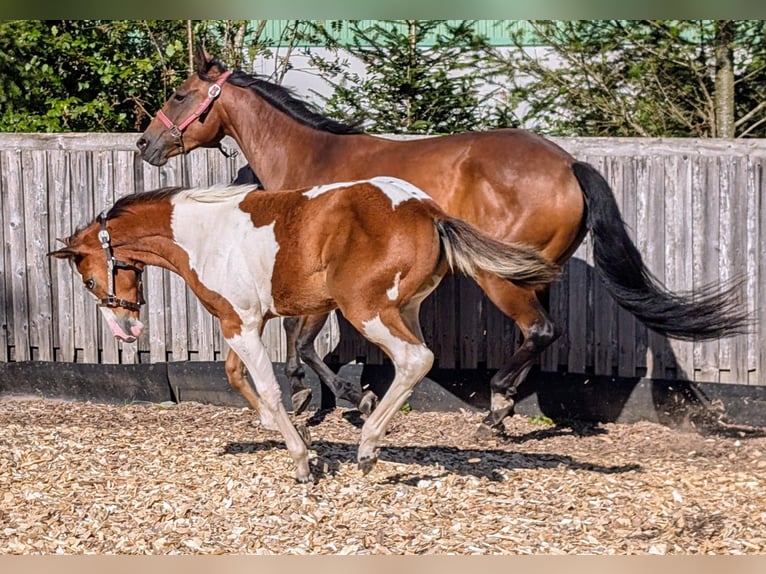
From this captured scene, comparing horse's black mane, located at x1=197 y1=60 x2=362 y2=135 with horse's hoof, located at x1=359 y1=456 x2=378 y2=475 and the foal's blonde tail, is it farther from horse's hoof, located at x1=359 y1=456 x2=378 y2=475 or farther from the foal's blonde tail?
horse's hoof, located at x1=359 y1=456 x2=378 y2=475

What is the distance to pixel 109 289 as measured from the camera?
247 inches

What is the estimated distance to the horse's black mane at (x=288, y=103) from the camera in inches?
312

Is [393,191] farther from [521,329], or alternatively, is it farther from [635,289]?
[635,289]

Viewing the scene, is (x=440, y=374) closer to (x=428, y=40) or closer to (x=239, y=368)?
(x=239, y=368)

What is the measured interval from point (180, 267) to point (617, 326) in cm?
330

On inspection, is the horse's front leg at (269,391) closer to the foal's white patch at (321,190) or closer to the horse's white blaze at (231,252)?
the horse's white blaze at (231,252)

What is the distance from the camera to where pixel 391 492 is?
19.6 feet

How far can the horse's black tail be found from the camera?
279 inches

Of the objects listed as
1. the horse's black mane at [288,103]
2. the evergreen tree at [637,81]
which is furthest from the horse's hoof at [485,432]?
the evergreen tree at [637,81]

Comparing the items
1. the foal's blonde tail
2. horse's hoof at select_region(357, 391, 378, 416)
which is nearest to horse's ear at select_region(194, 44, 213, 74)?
horse's hoof at select_region(357, 391, 378, 416)

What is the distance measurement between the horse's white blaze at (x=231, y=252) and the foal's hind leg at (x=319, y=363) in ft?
4.83

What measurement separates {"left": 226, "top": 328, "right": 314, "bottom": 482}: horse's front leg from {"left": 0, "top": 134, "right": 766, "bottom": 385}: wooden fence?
7.84ft

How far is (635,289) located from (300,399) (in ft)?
8.04

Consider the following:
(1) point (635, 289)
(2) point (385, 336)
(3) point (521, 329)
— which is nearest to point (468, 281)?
(3) point (521, 329)
